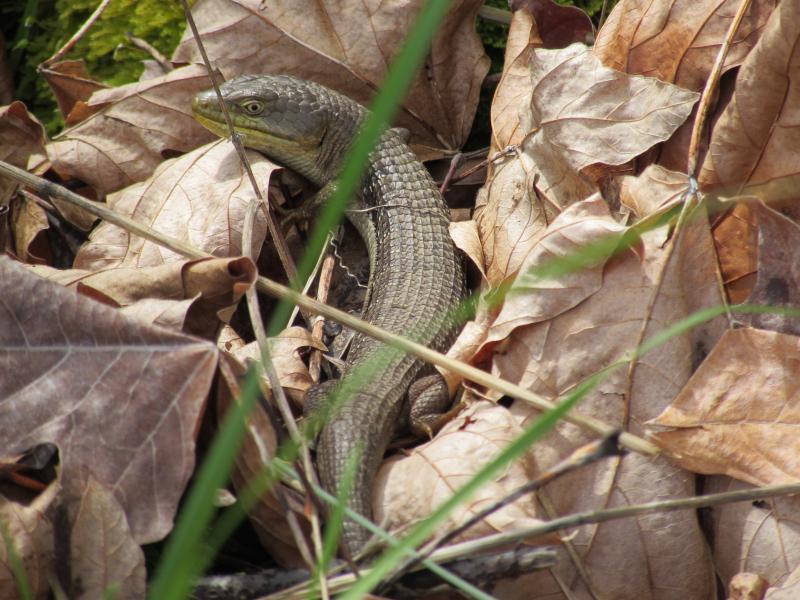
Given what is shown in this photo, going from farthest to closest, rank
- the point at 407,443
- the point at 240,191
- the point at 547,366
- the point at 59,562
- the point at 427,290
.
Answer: the point at 427,290
the point at 240,191
the point at 407,443
the point at 547,366
the point at 59,562

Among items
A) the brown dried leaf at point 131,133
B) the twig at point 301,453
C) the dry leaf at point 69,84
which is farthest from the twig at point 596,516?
the dry leaf at point 69,84

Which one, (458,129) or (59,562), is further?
(458,129)

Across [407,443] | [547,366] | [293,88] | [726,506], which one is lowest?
[407,443]

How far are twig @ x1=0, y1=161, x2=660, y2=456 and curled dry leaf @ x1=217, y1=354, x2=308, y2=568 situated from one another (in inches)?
11.2

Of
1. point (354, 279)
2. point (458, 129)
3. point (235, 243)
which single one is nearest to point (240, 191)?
point (235, 243)

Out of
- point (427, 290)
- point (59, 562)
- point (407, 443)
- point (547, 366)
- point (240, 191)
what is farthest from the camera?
point (427, 290)

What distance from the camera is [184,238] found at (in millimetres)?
3334

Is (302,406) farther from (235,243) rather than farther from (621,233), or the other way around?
(621,233)

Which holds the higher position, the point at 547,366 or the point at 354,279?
the point at 547,366

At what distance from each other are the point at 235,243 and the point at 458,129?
1328 mm

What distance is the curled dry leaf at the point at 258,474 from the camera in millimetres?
2258

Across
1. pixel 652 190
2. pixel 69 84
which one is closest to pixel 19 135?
pixel 69 84

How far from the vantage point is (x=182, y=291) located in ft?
8.70

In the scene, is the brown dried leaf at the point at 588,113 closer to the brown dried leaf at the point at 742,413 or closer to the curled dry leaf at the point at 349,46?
the curled dry leaf at the point at 349,46
